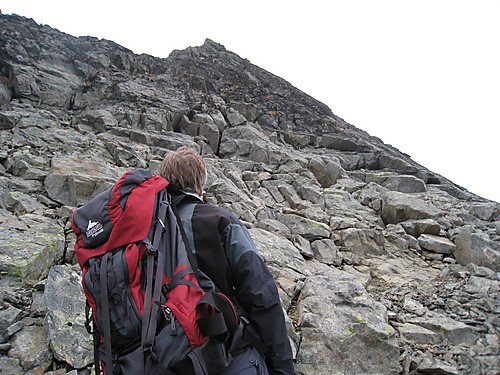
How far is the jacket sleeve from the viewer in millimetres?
2521

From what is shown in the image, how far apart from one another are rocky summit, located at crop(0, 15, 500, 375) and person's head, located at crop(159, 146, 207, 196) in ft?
11.0

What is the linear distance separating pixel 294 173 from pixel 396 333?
1508 cm

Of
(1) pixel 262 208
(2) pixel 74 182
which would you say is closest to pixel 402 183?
(1) pixel 262 208

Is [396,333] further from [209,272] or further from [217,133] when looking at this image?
[217,133]

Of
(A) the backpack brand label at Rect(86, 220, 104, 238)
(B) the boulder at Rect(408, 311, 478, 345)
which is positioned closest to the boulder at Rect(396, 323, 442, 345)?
(B) the boulder at Rect(408, 311, 478, 345)

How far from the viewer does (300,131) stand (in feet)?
95.5

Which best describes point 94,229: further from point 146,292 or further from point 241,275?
point 241,275

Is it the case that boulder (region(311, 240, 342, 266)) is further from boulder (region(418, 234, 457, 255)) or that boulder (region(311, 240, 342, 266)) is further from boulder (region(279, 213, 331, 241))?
boulder (region(418, 234, 457, 255))

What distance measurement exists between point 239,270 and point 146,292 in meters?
0.86

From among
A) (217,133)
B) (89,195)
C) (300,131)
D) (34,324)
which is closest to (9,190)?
(89,195)

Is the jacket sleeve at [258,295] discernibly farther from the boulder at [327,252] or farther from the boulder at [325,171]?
the boulder at [325,171]

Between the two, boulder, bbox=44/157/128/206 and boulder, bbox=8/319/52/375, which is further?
boulder, bbox=44/157/128/206

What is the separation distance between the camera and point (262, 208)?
44.4 ft

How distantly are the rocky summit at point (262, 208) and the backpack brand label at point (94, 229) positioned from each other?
3.02 meters
